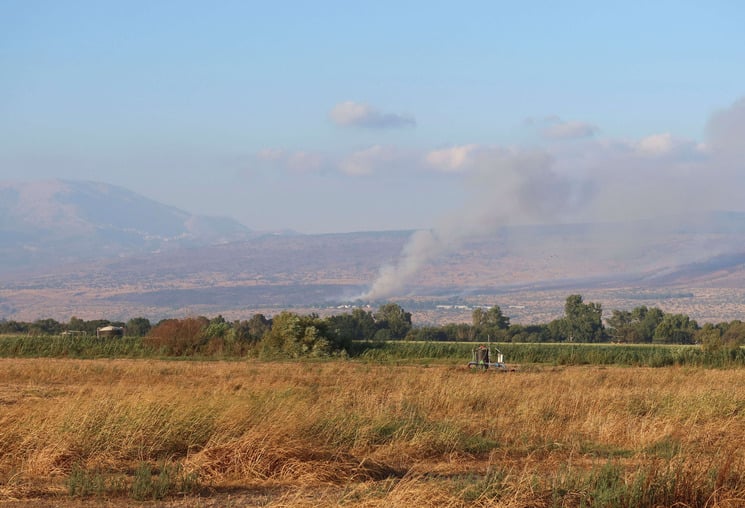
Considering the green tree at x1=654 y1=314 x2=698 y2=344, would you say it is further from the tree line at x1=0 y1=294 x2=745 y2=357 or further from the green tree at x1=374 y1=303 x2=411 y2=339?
the green tree at x1=374 y1=303 x2=411 y2=339

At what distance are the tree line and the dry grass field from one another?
91.3 feet

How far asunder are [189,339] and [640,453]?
3875 centimetres

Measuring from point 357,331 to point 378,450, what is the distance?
8611 centimetres

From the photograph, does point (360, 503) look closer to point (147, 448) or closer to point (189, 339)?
point (147, 448)

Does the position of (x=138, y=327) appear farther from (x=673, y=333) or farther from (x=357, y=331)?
(x=673, y=333)

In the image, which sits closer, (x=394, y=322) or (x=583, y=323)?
(x=394, y=322)


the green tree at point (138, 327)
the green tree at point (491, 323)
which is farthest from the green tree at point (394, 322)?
the green tree at point (138, 327)

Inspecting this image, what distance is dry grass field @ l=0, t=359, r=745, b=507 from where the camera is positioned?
39.5ft

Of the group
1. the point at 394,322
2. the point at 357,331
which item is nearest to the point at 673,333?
the point at 394,322

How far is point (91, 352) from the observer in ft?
162

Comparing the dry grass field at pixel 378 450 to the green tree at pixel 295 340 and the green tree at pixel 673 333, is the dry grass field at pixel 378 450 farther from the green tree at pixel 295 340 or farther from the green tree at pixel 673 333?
the green tree at pixel 673 333

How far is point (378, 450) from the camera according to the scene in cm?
1566

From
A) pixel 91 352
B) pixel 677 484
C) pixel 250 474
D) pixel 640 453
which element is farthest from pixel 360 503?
pixel 91 352

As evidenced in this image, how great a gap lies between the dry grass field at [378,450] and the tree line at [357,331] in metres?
27.8
